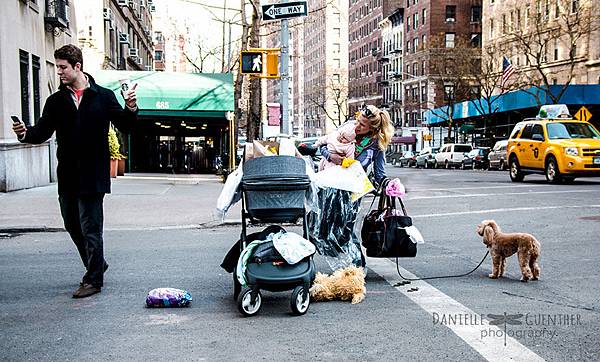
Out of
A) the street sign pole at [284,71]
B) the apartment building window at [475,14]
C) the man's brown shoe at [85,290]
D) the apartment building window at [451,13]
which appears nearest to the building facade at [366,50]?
the apartment building window at [451,13]

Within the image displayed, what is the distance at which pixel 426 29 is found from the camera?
8406 cm

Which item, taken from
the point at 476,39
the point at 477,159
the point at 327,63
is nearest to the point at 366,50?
the point at 327,63

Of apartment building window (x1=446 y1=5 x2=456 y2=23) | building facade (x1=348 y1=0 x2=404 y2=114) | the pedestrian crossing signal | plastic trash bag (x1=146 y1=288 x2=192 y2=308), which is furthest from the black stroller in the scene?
building facade (x1=348 y1=0 x2=404 y2=114)

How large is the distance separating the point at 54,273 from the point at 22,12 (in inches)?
561

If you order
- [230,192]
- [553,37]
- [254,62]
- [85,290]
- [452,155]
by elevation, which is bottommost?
[452,155]

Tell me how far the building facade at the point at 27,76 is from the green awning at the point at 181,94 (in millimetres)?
3430

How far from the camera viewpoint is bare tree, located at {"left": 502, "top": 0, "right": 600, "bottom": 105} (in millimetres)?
44434

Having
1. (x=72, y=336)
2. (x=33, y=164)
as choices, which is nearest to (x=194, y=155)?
(x=33, y=164)

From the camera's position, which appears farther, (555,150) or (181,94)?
(181,94)

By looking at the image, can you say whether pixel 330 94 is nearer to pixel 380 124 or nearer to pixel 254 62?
pixel 254 62

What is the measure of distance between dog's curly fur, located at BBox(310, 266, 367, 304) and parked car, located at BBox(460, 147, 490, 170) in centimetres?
4122

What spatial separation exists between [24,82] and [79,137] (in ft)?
51.3

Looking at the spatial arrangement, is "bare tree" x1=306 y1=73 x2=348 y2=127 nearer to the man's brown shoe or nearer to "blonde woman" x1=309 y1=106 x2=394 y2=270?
"blonde woman" x1=309 y1=106 x2=394 y2=270

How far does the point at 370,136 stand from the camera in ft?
23.7
